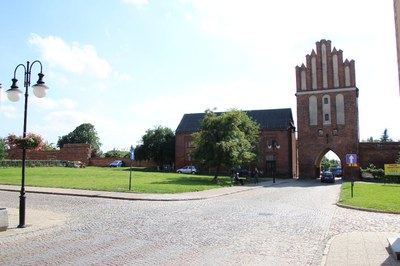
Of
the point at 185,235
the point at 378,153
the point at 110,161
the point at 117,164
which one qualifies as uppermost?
the point at 378,153

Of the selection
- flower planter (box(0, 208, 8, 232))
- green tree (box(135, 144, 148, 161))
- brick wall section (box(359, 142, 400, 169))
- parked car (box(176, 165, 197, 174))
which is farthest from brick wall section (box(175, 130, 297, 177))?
flower planter (box(0, 208, 8, 232))

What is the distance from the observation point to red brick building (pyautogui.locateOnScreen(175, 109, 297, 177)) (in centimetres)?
5897

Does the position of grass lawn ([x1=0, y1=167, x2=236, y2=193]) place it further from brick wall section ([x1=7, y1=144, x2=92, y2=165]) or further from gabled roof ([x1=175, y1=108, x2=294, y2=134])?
brick wall section ([x1=7, y1=144, x2=92, y2=165])

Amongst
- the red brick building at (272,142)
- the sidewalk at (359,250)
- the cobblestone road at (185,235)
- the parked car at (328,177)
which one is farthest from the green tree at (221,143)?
the sidewalk at (359,250)

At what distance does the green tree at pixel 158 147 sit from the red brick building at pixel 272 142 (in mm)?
2148

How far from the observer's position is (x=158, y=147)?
68062 mm

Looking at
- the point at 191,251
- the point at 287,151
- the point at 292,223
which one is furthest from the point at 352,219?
the point at 287,151

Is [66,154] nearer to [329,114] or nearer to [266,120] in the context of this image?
[266,120]

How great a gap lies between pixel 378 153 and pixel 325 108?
9.69 metres

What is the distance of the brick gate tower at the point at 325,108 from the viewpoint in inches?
2077

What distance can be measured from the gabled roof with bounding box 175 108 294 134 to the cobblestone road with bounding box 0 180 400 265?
43922 mm

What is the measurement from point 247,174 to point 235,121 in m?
18.7

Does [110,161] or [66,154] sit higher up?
[66,154]

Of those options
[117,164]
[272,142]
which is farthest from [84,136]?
[272,142]
